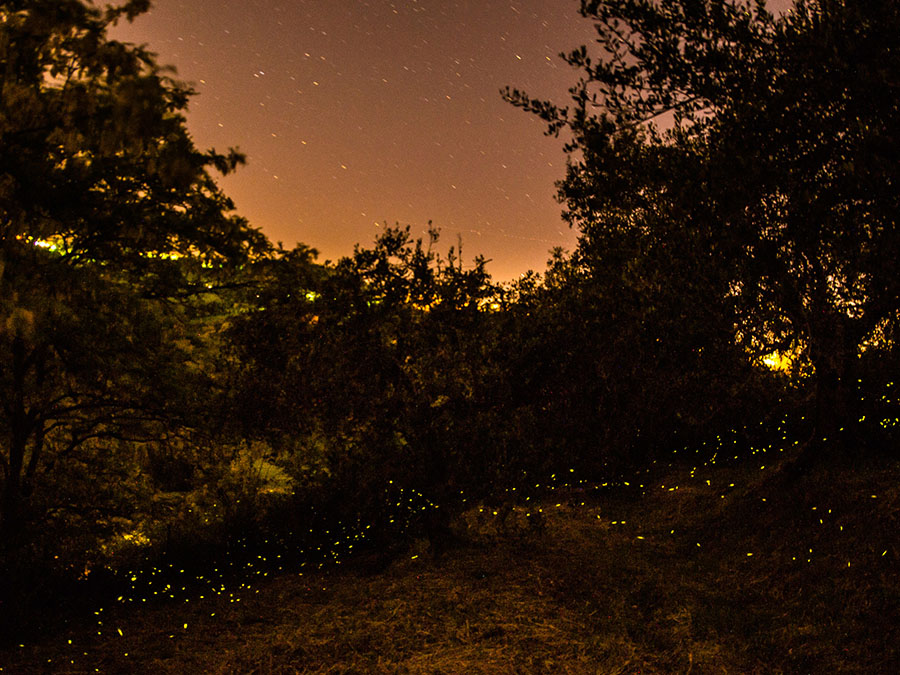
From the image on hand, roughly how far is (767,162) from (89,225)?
285 inches

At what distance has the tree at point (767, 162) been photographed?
6.22 metres

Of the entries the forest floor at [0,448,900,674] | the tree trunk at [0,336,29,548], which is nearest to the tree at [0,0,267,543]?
the tree trunk at [0,336,29,548]

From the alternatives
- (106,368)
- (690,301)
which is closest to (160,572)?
(106,368)

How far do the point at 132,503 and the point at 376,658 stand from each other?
602 cm

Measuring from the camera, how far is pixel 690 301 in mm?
8695

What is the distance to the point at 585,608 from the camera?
7.90 meters

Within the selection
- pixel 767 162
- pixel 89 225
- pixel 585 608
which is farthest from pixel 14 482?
pixel 767 162

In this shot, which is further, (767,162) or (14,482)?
(14,482)

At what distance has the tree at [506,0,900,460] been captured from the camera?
20.4 ft

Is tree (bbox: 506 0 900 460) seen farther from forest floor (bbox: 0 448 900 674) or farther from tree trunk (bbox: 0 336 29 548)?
tree trunk (bbox: 0 336 29 548)

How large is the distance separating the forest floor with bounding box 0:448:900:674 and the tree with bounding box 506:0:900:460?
249 centimetres

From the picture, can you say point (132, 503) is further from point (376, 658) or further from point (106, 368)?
point (376, 658)

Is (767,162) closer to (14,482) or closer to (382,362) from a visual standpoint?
(382,362)

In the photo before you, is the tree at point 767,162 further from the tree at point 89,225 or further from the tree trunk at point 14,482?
the tree trunk at point 14,482
